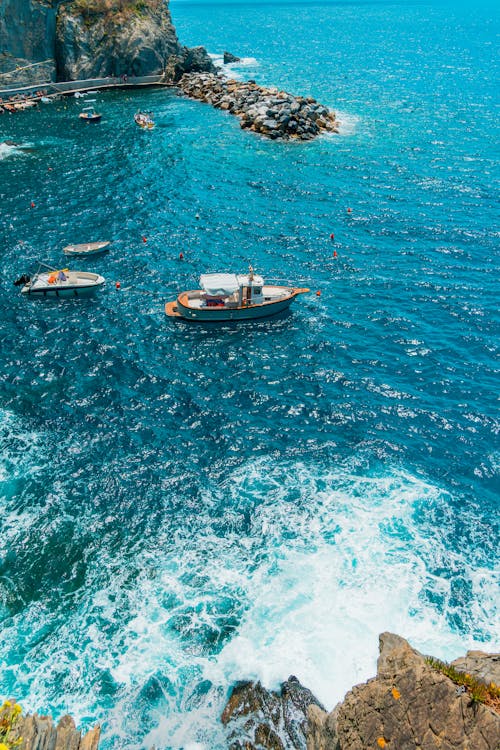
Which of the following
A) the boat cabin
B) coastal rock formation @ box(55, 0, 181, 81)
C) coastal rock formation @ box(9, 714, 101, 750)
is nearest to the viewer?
coastal rock formation @ box(9, 714, 101, 750)

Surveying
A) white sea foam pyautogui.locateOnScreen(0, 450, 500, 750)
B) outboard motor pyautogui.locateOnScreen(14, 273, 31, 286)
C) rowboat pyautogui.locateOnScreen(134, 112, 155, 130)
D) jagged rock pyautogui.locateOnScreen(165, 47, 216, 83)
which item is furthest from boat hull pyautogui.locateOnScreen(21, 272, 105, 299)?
jagged rock pyautogui.locateOnScreen(165, 47, 216, 83)

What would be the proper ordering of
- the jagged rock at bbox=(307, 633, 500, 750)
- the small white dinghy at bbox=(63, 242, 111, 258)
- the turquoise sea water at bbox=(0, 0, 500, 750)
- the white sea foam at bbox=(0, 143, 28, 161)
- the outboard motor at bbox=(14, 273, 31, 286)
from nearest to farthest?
the jagged rock at bbox=(307, 633, 500, 750), the turquoise sea water at bbox=(0, 0, 500, 750), the outboard motor at bbox=(14, 273, 31, 286), the small white dinghy at bbox=(63, 242, 111, 258), the white sea foam at bbox=(0, 143, 28, 161)

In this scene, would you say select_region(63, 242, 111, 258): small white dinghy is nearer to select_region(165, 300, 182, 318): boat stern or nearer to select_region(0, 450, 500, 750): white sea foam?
select_region(165, 300, 182, 318): boat stern

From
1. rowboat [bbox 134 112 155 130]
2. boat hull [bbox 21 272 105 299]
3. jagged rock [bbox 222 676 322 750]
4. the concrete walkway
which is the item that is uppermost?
the concrete walkway

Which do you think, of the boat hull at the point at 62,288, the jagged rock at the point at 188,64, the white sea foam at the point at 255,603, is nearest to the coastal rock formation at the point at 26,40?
the jagged rock at the point at 188,64

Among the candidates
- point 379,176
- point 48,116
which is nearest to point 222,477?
point 379,176

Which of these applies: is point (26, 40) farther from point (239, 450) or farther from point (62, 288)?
point (239, 450)

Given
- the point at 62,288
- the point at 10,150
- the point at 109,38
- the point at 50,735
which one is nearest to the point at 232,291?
the point at 62,288
